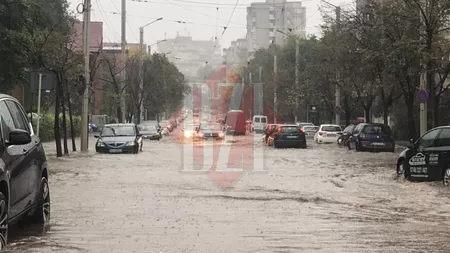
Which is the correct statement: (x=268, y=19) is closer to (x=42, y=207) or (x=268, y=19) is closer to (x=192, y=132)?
(x=192, y=132)

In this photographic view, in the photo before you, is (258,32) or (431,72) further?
(258,32)

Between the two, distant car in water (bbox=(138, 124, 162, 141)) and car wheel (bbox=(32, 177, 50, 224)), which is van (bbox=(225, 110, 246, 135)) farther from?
car wheel (bbox=(32, 177, 50, 224))

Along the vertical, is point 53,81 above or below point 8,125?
above

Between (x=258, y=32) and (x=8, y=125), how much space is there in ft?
439

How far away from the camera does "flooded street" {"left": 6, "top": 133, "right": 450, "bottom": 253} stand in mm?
7719

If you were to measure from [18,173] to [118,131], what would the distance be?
21.0 m

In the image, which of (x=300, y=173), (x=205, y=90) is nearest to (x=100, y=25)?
(x=205, y=90)

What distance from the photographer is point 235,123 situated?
5888 cm

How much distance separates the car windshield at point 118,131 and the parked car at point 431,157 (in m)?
15.3

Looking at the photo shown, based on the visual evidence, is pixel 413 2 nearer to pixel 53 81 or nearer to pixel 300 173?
pixel 300 173

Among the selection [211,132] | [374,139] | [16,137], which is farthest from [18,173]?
[211,132]

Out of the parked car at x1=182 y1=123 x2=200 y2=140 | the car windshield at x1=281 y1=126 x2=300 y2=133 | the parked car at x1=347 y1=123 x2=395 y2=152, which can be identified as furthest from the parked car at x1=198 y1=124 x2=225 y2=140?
the parked car at x1=347 y1=123 x2=395 y2=152

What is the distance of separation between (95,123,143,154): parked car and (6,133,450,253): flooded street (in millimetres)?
8082

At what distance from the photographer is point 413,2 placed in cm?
2303
